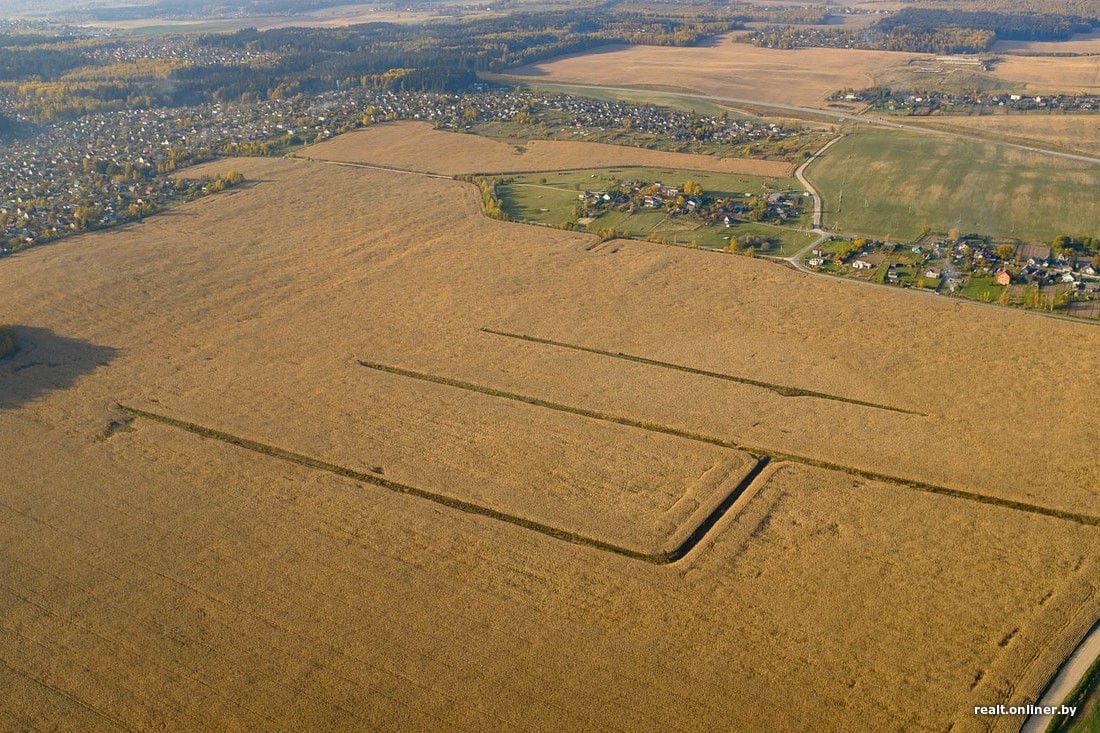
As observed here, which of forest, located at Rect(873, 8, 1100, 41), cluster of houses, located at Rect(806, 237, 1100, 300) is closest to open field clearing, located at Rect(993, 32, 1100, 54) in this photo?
forest, located at Rect(873, 8, 1100, 41)

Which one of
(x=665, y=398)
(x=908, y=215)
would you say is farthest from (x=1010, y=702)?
(x=908, y=215)

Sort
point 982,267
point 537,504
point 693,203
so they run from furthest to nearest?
1. point 693,203
2. point 982,267
3. point 537,504

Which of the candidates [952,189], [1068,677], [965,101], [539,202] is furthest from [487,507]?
[965,101]

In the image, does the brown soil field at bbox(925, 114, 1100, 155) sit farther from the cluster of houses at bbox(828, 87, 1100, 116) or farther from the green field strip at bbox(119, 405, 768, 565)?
the green field strip at bbox(119, 405, 768, 565)

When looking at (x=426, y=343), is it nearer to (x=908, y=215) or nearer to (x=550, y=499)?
(x=550, y=499)

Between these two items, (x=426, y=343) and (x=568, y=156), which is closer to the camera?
(x=426, y=343)

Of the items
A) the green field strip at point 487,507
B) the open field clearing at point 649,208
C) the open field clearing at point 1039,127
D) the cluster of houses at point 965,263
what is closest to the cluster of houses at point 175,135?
the open field clearing at point 649,208

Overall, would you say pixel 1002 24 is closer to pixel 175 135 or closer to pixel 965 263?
pixel 965 263
